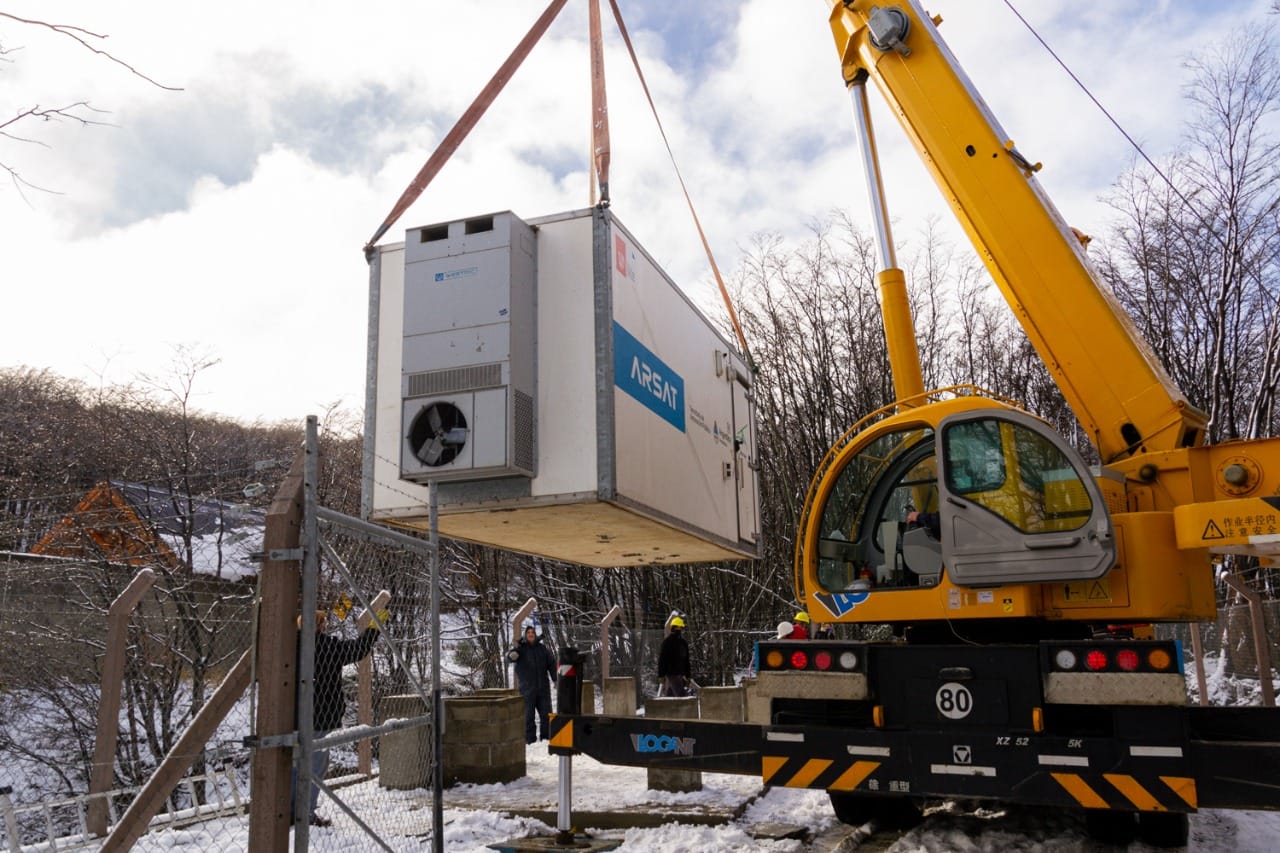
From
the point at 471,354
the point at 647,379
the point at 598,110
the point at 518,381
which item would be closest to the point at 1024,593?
the point at 647,379

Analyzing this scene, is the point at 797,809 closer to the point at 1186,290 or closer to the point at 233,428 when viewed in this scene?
the point at 1186,290

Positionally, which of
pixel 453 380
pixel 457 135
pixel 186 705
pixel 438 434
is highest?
pixel 457 135

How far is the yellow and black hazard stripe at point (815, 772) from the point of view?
5.46m

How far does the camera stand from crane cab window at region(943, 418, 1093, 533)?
218 inches

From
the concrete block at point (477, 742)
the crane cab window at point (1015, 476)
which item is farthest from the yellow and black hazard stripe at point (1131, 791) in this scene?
the concrete block at point (477, 742)

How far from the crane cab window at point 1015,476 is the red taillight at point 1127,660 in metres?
0.77

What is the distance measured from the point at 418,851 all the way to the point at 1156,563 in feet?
16.9

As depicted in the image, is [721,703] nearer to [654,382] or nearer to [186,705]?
[654,382]

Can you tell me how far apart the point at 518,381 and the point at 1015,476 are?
3304 mm

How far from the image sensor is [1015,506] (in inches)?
222

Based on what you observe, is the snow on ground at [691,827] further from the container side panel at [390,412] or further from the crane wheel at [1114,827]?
the container side panel at [390,412]

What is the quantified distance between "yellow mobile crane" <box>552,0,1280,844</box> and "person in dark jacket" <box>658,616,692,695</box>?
6.67 m

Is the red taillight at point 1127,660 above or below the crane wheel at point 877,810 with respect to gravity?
above

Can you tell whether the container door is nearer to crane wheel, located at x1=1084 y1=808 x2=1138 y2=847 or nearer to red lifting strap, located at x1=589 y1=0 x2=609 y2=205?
red lifting strap, located at x1=589 y1=0 x2=609 y2=205
